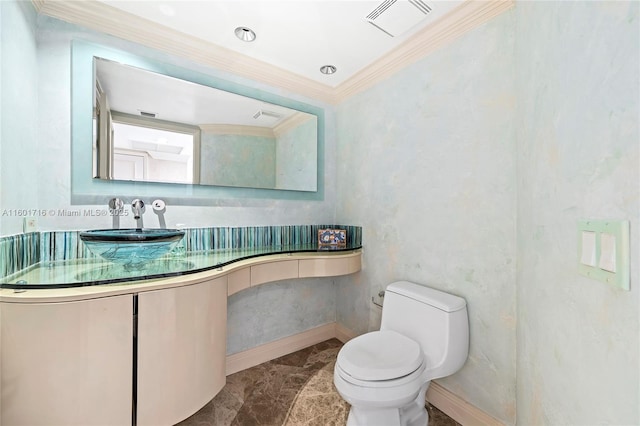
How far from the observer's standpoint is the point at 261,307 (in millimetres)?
2020

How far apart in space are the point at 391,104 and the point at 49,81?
1.97 meters

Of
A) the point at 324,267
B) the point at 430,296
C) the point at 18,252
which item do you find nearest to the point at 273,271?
the point at 324,267

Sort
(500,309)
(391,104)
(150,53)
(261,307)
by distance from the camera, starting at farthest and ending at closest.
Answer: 1. (261,307)
2. (391,104)
3. (150,53)
4. (500,309)

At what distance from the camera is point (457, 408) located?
146cm

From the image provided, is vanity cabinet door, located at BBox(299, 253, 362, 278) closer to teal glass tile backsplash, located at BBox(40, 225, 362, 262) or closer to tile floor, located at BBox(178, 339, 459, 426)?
teal glass tile backsplash, located at BBox(40, 225, 362, 262)

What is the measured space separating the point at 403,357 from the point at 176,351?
1026 mm

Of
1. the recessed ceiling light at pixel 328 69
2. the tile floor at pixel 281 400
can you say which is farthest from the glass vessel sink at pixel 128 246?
the recessed ceiling light at pixel 328 69

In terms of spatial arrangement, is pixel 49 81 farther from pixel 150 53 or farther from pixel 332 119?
pixel 332 119

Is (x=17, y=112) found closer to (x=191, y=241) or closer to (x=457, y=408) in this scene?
(x=191, y=241)

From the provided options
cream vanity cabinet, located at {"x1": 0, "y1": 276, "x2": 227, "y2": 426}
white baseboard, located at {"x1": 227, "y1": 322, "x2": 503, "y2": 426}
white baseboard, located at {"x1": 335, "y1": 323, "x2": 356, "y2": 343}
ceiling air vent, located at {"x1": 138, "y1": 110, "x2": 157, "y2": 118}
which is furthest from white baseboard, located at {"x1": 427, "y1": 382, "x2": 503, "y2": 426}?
ceiling air vent, located at {"x1": 138, "y1": 110, "x2": 157, "y2": 118}

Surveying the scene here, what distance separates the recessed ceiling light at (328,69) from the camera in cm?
197

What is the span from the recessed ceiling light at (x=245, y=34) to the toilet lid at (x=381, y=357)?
188 centimetres

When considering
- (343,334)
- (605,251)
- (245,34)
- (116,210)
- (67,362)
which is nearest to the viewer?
(605,251)

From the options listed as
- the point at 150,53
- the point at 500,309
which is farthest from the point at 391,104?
the point at 150,53
